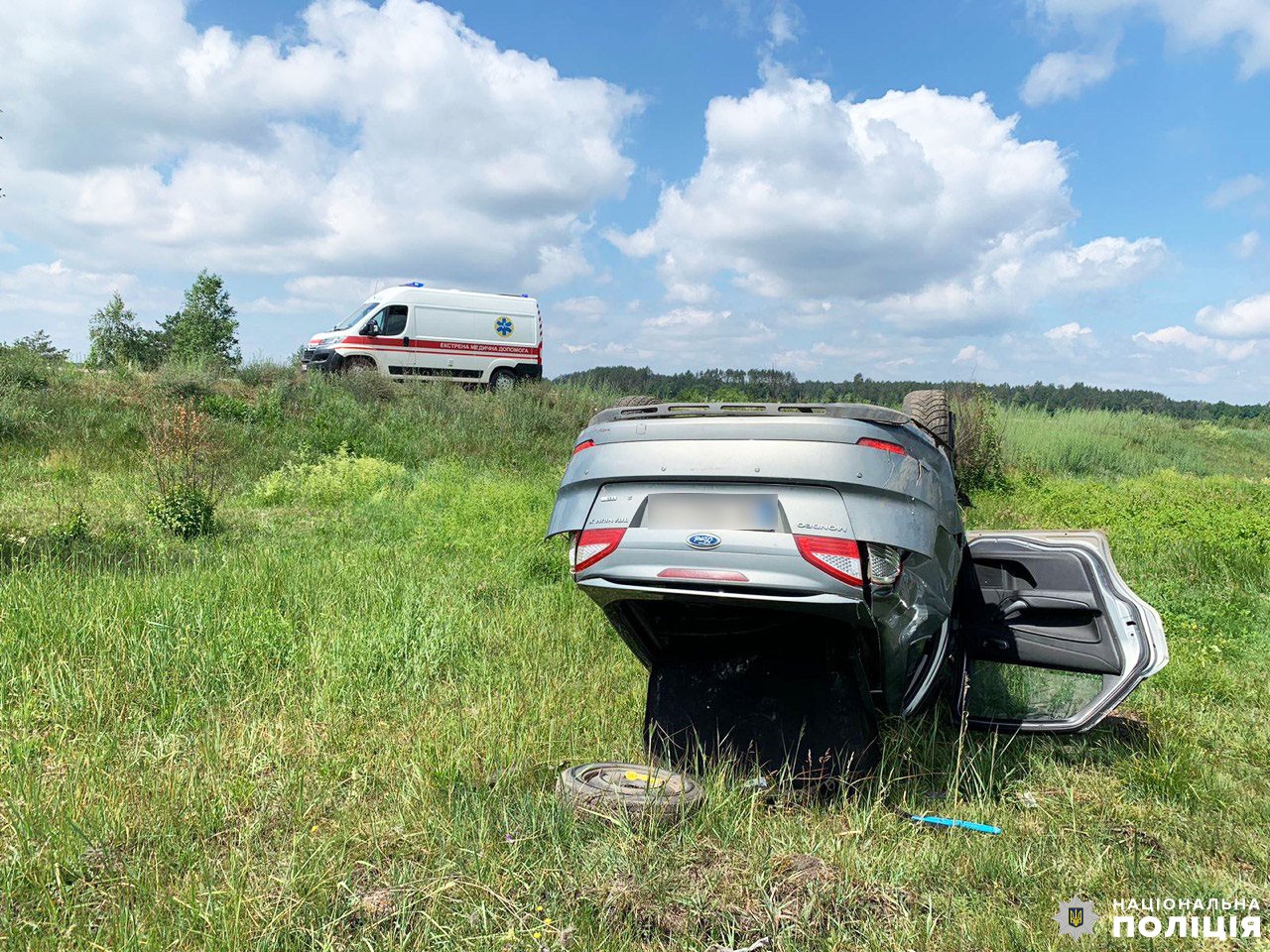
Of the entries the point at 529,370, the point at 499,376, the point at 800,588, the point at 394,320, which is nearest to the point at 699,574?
the point at 800,588

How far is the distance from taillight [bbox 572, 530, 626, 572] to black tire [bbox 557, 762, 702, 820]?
0.84 m

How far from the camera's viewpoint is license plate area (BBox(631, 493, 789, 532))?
126 inches

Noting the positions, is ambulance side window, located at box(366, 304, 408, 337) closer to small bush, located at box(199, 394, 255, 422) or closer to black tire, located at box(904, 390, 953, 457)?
small bush, located at box(199, 394, 255, 422)

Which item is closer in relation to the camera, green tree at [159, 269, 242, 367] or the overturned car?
the overturned car

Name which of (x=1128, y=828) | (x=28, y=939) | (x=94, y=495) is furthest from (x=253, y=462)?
(x=1128, y=828)

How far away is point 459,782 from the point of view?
11.6 ft

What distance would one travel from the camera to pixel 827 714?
3.74 metres

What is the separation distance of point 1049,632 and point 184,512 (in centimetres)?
833

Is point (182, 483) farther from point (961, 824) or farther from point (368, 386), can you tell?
point (368, 386)

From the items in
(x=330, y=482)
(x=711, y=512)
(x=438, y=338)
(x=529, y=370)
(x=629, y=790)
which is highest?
(x=438, y=338)

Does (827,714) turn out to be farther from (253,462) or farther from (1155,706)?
(253,462)

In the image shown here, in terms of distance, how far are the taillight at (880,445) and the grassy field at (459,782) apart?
1475 mm

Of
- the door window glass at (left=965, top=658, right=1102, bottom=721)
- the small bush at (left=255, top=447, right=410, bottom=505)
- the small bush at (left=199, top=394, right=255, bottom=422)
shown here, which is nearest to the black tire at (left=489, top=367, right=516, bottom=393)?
the small bush at (left=199, top=394, right=255, bottom=422)

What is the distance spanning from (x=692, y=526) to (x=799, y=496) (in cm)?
41
